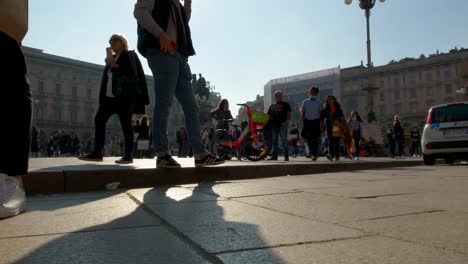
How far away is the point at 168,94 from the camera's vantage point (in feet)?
12.9

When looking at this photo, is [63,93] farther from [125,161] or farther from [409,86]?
[125,161]

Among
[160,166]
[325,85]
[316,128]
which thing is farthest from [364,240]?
[325,85]

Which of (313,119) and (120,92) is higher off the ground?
(120,92)

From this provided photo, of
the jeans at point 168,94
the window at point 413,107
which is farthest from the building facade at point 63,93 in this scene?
the jeans at point 168,94

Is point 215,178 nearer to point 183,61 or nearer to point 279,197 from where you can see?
point 183,61

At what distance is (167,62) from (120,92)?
1.50 meters

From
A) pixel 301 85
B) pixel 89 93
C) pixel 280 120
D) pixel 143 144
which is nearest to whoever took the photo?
pixel 280 120

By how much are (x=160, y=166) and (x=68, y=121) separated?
65.6 meters

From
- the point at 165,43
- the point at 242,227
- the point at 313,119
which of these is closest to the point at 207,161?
the point at 165,43

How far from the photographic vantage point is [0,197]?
1.99m

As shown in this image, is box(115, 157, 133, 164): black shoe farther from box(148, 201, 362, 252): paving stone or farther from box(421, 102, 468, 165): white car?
box(421, 102, 468, 165): white car

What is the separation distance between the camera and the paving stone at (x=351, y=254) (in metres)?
1.09

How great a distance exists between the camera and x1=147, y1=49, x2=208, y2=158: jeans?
391 cm

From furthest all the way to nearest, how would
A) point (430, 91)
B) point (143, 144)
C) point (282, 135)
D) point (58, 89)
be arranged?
point (430, 91), point (58, 89), point (143, 144), point (282, 135)
